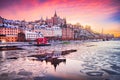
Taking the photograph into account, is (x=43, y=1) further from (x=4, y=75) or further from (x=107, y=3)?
(x=4, y=75)

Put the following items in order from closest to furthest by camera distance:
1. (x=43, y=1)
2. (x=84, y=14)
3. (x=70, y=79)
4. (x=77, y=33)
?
(x=70, y=79), (x=43, y=1), (x=84, y=14), (x=77, y=33)

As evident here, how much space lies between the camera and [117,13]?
1181cm

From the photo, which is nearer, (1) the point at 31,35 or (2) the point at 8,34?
(2) the point at 8,34

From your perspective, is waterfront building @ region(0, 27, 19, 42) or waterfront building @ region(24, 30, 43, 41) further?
waterfront building @ region(24, 30, 43, 41)

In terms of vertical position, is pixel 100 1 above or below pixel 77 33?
above

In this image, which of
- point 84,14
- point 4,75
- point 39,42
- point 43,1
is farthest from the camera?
point 39,42

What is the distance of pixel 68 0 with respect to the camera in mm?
11391

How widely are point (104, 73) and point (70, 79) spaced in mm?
961

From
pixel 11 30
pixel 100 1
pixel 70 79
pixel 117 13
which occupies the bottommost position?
pixel 70 79

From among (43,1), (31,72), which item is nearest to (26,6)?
(43,1)

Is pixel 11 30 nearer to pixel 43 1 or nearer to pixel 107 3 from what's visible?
pixel 43 1

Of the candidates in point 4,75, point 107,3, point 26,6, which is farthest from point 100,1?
point 4,75

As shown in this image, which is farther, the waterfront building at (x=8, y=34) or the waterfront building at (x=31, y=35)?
the waterfront building at (x=31, y=35)

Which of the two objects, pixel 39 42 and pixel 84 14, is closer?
pixel 84 14
